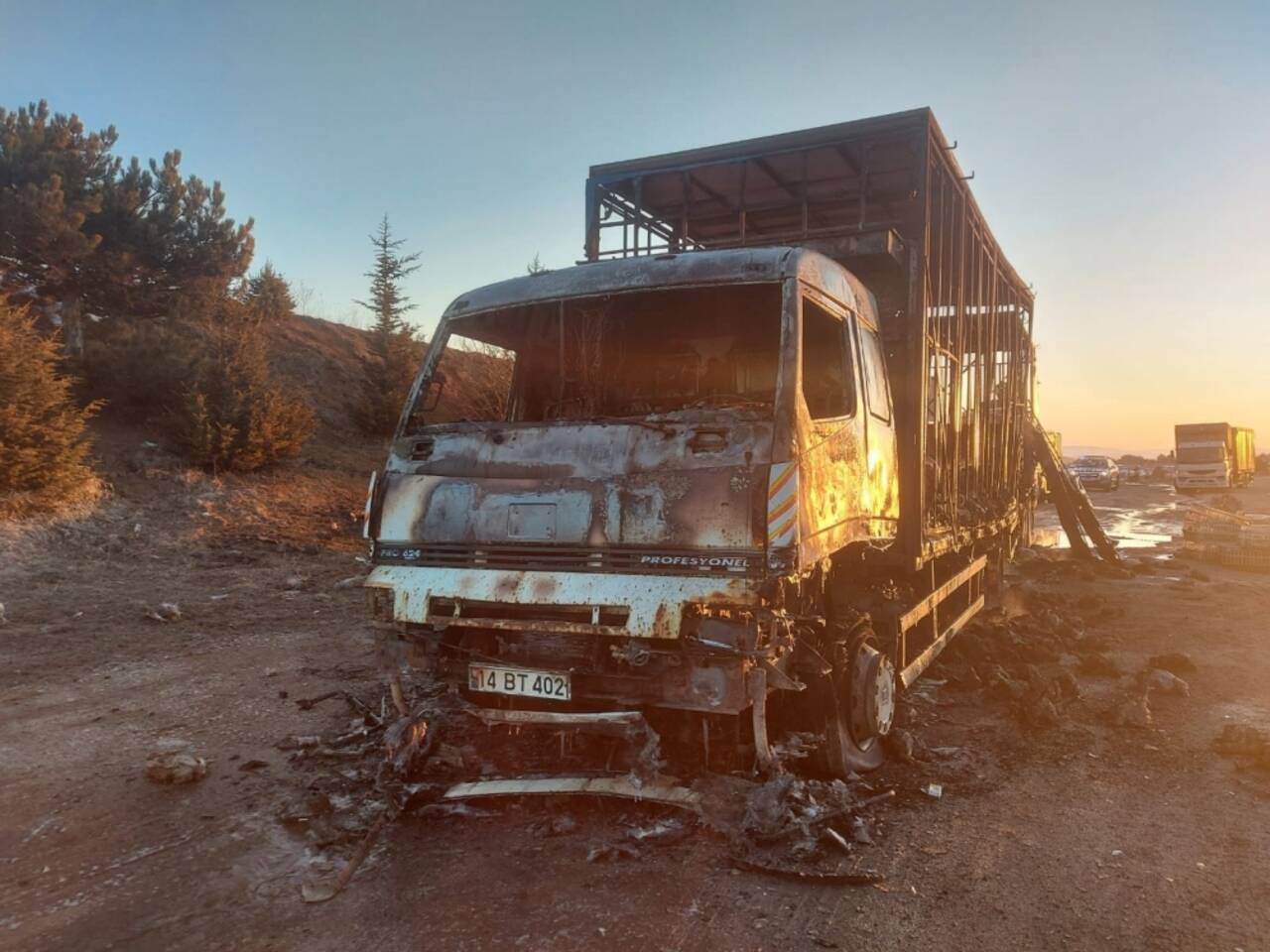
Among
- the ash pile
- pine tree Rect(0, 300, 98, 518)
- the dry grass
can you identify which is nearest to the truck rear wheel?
the ash pile

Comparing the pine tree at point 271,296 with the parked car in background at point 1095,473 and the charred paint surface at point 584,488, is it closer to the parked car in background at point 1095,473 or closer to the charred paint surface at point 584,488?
the charred paint surface at point 584,488

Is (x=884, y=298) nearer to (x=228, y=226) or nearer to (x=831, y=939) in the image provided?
(x=831, y=939)

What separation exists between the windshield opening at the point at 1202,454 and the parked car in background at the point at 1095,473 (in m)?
2.94

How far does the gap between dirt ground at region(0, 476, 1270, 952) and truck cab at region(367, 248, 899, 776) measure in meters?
0.73

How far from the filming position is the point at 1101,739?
519 cm

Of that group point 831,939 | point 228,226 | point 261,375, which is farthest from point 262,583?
point 228,226

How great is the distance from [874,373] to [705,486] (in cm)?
184

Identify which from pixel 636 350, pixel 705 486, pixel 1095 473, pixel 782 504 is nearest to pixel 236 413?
pixel 636 350

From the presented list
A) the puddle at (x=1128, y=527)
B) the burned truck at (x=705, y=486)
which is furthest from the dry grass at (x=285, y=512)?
the puddle at (x=1128, y=527)

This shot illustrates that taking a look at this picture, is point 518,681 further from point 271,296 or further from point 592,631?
point 271,296

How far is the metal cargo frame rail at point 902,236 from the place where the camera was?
541 centimetres

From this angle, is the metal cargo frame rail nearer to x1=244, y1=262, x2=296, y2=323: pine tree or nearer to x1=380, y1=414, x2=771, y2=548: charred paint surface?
x1=380, y1=414, x2=771, y2=548: charred paint surface

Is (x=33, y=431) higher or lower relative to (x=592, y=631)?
higher

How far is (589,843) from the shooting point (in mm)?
3641
